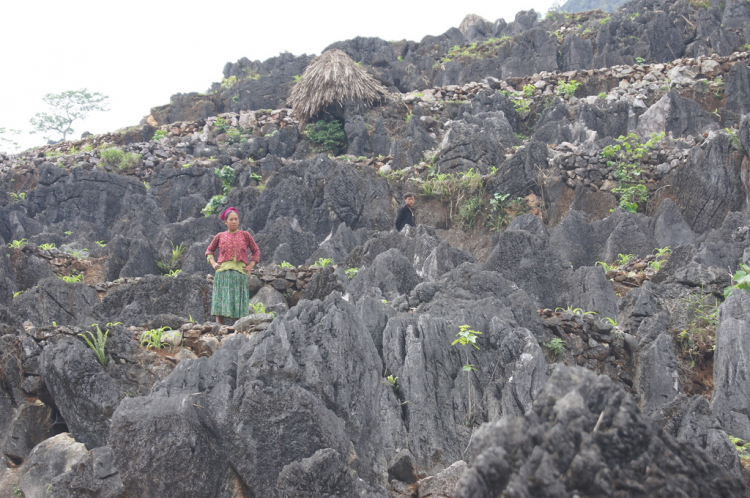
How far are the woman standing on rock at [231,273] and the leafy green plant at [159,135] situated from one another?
50.6ft

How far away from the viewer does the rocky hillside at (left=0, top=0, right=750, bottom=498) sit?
14.1 ft

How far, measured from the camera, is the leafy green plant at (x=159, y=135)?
22369 millimetres

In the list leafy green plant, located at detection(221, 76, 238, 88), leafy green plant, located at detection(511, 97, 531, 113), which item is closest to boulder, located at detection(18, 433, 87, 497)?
leafy green plant, located at detection(511, 97, 531, 113)

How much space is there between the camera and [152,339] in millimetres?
6746

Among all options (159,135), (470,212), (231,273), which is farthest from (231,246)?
(159,135)

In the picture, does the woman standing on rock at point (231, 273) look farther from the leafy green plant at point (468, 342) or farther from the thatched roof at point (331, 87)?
the thatched roof at point (331, 87)

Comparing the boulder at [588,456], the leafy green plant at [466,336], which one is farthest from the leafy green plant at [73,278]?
the boulder at [588,456]

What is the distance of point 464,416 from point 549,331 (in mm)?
1819

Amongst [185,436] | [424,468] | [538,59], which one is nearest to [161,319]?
[185,436]

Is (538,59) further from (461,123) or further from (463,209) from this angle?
(463,209)

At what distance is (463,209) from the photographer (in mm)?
13516

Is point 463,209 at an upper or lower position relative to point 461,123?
lower

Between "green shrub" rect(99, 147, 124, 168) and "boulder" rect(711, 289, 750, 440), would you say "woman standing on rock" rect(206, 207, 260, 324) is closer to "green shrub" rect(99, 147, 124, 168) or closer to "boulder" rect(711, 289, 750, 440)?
"boulder" rect(711, 289, 750, 440)

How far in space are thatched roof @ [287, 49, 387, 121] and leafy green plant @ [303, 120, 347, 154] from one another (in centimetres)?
50
